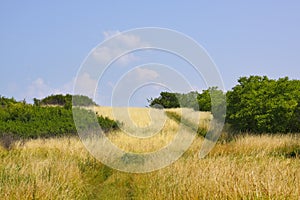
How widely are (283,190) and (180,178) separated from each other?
116 inches

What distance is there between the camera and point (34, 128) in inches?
1003

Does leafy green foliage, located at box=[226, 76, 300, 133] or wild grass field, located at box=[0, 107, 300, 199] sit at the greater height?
leafy green foliage, located at box=[226, 76, 300, 133]

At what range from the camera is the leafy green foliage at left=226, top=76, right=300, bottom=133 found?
2477 cm

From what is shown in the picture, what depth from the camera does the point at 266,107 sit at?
25062 millimetres

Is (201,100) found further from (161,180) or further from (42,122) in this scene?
(161,180)

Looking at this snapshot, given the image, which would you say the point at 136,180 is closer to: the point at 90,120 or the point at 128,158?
the point at 128,158

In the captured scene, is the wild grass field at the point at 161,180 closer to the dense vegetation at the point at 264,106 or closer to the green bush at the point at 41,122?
the green bush at the point at 41,122

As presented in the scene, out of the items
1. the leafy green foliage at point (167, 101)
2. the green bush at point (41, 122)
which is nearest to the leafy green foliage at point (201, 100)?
the leafy green foliage at point (167, 101)

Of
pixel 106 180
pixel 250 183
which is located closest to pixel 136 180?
pixel 106 180

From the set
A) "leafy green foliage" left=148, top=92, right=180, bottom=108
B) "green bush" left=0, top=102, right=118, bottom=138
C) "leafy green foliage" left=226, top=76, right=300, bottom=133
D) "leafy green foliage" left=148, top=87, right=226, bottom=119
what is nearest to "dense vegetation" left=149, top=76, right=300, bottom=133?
"leafy green foliage" left=226, top=76, right=300, bottom=133

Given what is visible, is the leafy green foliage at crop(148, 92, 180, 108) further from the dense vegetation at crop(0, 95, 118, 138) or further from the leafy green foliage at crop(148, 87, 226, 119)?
the dense vegetation at crop(0, 95, 118, 138)

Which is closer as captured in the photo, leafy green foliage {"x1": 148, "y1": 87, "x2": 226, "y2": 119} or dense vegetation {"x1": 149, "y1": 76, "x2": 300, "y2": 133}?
dense vegetation {"x1": 149, "y1": 76, "x2": 300, "y2": 133}

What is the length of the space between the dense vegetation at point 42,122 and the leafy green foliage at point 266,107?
894 centimetres

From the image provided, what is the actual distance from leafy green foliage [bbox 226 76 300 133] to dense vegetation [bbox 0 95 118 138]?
8941 mm
